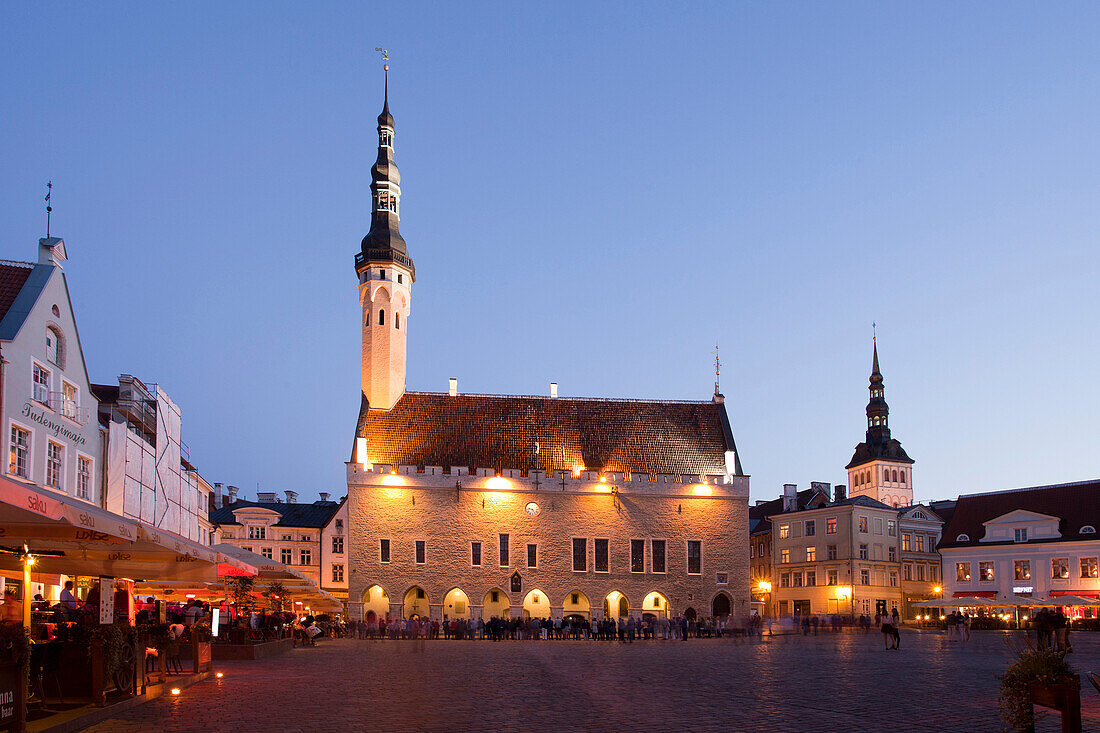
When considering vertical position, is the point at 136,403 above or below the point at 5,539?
above

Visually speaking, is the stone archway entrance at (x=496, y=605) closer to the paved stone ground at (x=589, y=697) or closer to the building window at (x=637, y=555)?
the building window at (x=637, y=555)

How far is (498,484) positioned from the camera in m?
55.0

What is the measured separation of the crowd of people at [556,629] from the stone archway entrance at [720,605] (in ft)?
17.8

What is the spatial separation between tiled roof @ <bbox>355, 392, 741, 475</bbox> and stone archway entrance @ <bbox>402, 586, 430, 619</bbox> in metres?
6.58

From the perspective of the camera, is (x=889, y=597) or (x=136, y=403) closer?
(x=136, y=403)

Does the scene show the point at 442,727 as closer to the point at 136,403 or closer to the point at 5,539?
the point at 5,539

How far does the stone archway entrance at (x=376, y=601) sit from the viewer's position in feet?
173

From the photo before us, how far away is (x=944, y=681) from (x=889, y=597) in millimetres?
53337

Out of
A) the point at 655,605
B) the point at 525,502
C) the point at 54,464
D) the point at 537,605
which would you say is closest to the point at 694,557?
the point at 655,605

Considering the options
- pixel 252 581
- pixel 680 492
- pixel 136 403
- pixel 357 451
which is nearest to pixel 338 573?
pixel 357 451

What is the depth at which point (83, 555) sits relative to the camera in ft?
47.5

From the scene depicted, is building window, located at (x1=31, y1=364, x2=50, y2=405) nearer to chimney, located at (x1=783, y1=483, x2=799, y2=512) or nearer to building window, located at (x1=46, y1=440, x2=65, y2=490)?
building window, located at (x1=46, y1=440, x2=65, y2=490)

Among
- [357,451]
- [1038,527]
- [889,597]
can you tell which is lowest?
[889,597]

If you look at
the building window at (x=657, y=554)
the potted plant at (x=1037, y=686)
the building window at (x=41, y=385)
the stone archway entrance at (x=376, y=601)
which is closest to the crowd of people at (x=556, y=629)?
the stone archway entrance at (x=376, y=601)
